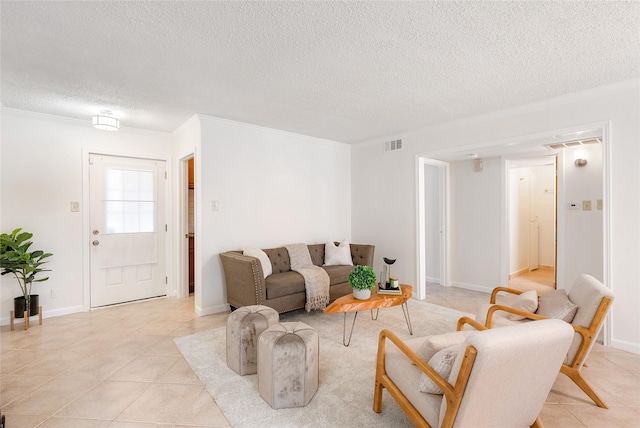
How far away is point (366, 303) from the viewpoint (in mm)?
3020

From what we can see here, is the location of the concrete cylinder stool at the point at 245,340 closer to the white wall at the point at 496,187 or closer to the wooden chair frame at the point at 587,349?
the wooden chair frame at the point at 587,349

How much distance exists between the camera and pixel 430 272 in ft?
19.5

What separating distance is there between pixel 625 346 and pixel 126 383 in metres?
4.46

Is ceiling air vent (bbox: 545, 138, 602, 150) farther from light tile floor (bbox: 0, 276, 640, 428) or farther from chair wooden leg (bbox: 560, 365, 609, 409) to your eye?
chair wooden leg (bbox: 560, 365, 609, 409)

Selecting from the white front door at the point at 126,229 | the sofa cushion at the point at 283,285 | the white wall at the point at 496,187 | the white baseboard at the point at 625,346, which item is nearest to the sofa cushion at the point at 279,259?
the sofa cushion at the point at 283,285

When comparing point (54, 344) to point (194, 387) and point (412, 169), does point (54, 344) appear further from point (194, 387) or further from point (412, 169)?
point (412, 169)

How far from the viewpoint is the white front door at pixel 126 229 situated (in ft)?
13.9

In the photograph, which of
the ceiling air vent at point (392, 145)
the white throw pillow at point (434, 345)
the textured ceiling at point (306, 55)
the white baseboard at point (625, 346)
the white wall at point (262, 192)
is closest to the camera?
the white throw pillow at point (434, 345)

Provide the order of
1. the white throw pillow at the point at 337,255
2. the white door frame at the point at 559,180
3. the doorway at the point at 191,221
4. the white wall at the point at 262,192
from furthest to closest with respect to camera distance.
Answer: the doorway at the point at 191,221 → the white throw pillow at the point at 337,255 → the white wall at the point at 262,192 → the white door frame at the point at 559,180

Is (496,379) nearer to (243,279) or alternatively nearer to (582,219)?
(243,279)

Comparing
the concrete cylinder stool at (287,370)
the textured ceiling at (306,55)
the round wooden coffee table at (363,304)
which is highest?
the textured ceiling at (306,55)

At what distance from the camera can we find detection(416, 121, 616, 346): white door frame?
10.1ft

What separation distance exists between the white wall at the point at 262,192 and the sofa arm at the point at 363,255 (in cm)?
63

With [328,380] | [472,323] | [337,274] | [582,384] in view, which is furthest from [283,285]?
[582,384]
